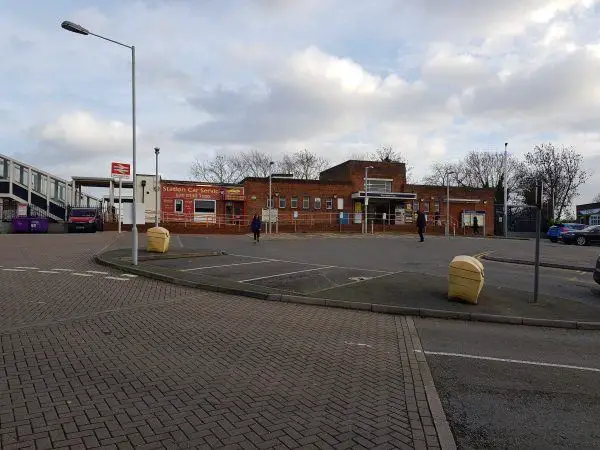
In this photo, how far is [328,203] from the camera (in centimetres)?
4866

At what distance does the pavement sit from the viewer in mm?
9789

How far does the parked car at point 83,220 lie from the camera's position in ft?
121

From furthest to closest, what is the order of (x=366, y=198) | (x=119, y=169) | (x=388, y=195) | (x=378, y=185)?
(x=378, y=185)
(x=388, y=195)
(x=366, y=198)
(x=119, y=169)

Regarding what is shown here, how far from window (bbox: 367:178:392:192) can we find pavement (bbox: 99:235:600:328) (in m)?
33.1

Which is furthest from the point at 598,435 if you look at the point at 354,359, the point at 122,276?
the point at 122,276

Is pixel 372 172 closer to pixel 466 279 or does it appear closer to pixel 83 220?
pixel 83 220

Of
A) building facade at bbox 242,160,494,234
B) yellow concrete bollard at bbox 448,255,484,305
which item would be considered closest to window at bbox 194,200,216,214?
building facade at bbox 242,160,494,234

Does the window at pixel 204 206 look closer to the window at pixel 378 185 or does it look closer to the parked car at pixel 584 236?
the window at pixel 378 185

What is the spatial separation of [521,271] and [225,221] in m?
31.3

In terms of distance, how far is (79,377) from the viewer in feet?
15.7

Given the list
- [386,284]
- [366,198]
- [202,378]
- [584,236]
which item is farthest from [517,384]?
[366,198]

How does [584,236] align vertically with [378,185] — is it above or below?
below

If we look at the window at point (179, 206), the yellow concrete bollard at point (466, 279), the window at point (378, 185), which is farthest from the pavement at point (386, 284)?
the window at point (378, 185)

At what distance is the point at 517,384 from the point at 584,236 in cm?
3347
